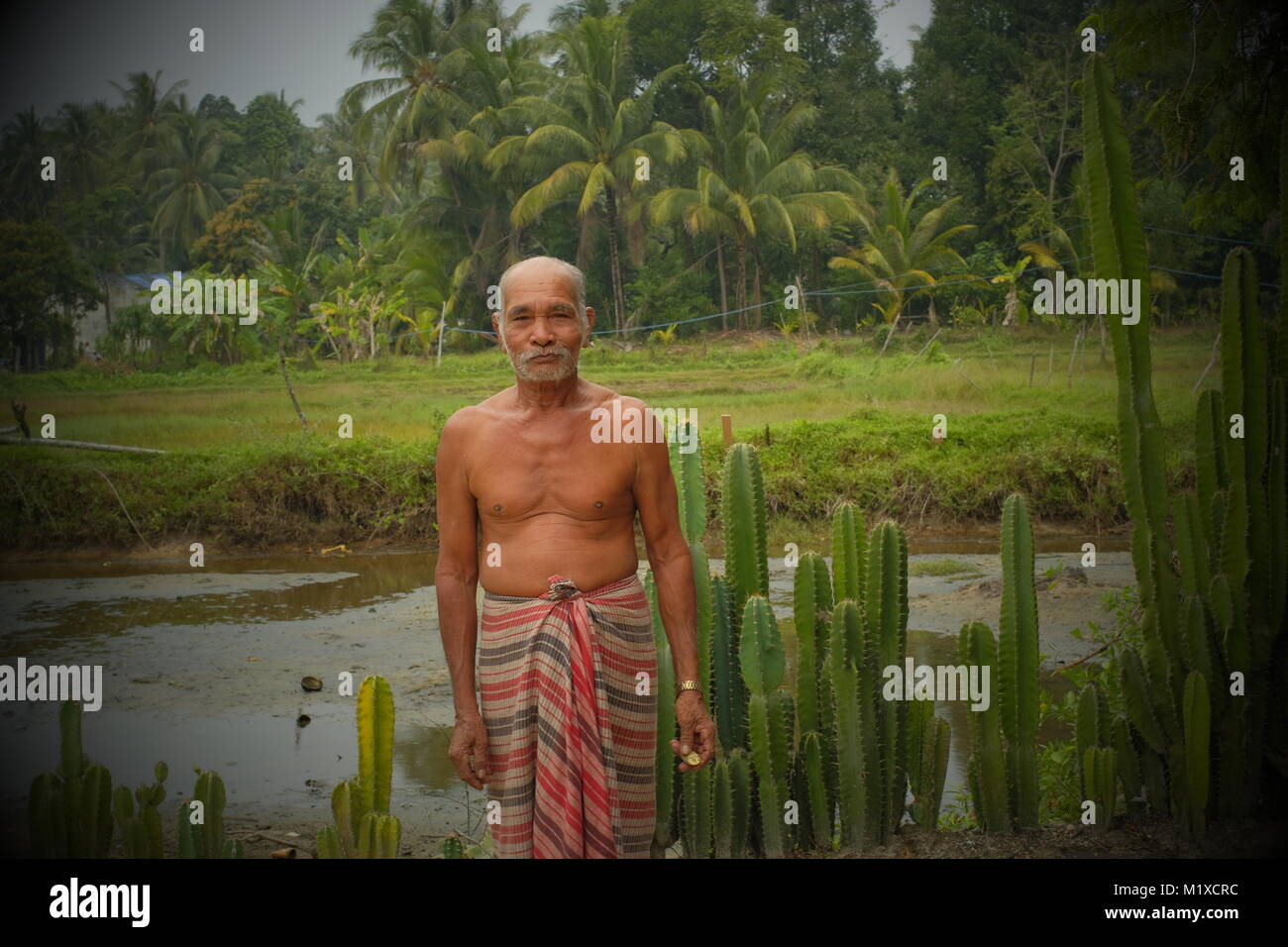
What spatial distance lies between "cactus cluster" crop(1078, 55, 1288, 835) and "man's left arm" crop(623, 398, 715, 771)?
4.64 ft

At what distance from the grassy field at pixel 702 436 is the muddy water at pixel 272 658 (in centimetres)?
52

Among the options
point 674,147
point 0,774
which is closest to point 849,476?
point 674,147

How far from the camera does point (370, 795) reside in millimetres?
3041

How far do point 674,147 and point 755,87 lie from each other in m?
1.11

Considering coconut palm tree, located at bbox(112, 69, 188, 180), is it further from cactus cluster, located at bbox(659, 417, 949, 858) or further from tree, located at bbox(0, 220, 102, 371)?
cactus cluster, located at bbox(659, 417, 949, 858)

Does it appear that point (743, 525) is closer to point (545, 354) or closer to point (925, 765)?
point (925, 765)

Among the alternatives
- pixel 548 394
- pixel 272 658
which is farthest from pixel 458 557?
pixel 272 658

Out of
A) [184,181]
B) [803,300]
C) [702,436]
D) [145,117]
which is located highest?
[145,117]

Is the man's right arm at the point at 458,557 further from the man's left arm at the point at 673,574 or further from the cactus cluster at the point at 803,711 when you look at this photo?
the cactus cluster at the point at 803,711

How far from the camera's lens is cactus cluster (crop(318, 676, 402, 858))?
2.95m

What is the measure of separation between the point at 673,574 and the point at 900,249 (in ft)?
37.3

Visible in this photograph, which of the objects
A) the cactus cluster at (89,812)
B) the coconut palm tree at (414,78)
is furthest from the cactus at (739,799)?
the coconut palm tree at (414,78)

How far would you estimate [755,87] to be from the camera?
13656mm
